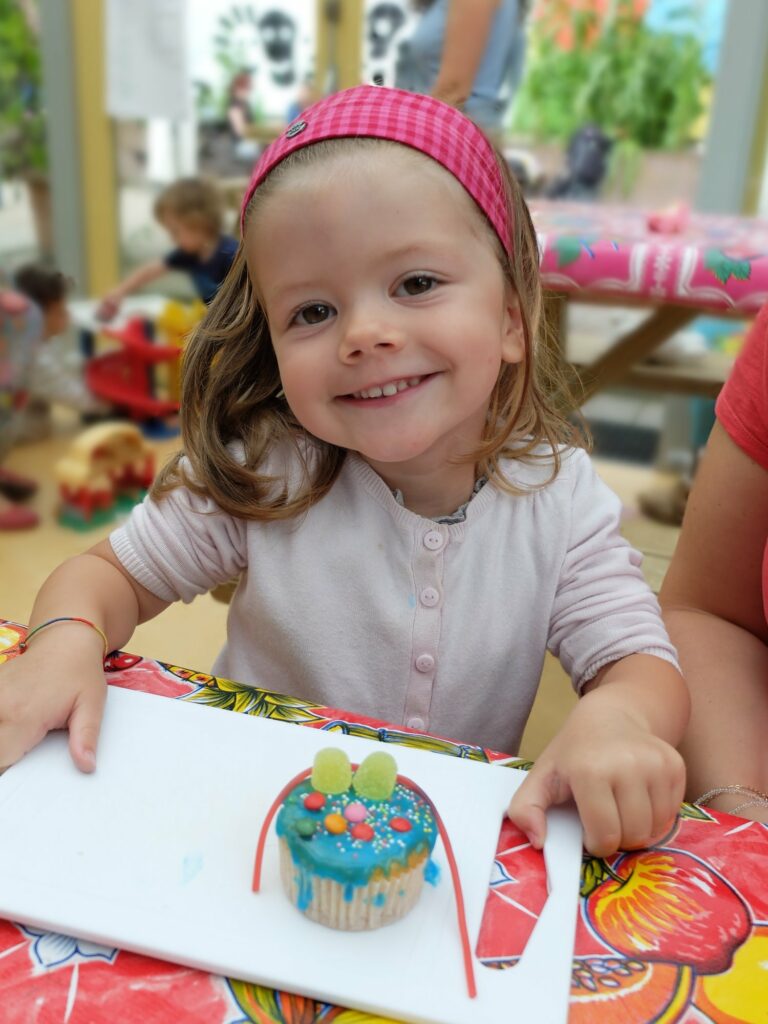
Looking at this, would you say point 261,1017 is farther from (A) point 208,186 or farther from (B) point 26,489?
(A) point 208,186

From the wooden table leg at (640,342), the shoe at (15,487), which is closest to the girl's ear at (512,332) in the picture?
the wooden table leg at (640,342)

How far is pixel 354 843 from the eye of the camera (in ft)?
1.42

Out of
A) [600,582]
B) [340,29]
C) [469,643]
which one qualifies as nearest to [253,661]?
[469,643]

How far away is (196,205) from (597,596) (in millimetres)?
2707

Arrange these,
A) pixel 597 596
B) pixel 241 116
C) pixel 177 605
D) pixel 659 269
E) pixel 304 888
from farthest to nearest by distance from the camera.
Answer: pixel 241 116 → pixel 659 269 → pixel 177 605 → pixel 597 596 → pixel 304 888

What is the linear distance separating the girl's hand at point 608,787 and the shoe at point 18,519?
2.12 metres

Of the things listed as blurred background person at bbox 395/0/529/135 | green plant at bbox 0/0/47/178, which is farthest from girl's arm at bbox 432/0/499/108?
green plant at bbox 0/0/47/178

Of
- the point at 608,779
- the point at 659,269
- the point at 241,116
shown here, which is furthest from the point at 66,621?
the point at 241,116

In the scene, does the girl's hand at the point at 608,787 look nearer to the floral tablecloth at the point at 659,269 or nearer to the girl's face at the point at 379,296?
the girl's face at the point at 379,296

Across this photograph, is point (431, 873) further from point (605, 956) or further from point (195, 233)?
point (195, 233)

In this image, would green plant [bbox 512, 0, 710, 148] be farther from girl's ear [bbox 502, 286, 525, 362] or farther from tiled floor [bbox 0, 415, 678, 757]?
girl's ear [bbox 502, 286, 525, 362]

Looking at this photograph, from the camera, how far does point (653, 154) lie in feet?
9.96

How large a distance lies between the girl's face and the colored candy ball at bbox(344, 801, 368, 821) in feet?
1.08

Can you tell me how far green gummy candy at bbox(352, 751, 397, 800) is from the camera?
1.51 ft
